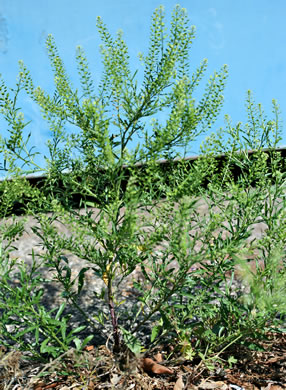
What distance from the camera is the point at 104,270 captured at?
2.16m

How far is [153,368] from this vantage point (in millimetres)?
2223

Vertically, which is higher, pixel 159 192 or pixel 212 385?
pixel 159 192

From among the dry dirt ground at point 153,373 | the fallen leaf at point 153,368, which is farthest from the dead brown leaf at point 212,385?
the fallen leaf at point 153,368

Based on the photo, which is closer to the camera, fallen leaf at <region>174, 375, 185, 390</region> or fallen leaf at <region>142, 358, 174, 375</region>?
fallen leaf at <region>174, 375, 185, 390</region>

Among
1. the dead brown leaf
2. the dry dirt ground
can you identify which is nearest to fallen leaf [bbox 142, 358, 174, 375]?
the dry dirt ground

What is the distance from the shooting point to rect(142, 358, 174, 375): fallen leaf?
87.0 inches

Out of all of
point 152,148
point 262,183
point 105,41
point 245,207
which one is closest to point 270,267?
point 245,207

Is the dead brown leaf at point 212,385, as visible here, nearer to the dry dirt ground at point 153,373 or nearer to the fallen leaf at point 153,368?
the dry dirt ground at point 153,373

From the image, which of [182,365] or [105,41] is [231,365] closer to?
[182,365]

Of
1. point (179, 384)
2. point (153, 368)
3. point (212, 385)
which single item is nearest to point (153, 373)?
point (153, 368)

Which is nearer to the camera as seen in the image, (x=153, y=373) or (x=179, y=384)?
(x=179, y=384)

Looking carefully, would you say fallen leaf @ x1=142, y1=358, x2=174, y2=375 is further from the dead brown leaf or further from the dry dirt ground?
the dead brown leaf

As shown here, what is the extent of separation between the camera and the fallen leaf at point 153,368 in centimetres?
221

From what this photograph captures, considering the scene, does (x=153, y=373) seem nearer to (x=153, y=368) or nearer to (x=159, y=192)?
(x=153, y=368)
